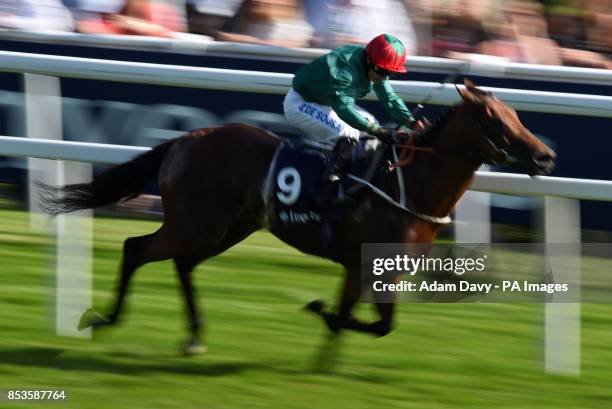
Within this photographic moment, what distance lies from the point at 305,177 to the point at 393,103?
506mm

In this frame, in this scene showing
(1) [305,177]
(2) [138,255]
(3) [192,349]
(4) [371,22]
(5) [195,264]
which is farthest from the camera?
(4) [371,22]

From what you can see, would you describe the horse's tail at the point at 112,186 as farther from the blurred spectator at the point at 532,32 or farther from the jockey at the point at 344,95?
the blurred spectator at the point at 532,32

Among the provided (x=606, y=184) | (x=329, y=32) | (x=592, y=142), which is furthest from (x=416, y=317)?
(x=329, y=32)

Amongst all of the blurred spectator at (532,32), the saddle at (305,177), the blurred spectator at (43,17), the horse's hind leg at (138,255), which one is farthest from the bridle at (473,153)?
the blurred spectator at (43,17)

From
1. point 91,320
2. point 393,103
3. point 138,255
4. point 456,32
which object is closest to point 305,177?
point 393,103

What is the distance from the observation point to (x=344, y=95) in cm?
537

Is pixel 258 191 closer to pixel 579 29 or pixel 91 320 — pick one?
pixel 91 320

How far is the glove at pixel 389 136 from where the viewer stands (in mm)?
5340

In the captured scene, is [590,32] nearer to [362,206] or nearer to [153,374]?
[362,206]

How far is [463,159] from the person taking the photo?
5.29m

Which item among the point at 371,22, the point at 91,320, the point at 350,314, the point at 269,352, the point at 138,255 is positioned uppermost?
the point at 371,22

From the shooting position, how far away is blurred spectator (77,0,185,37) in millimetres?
8977

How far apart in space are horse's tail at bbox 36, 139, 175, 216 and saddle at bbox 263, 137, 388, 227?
1.85 ft

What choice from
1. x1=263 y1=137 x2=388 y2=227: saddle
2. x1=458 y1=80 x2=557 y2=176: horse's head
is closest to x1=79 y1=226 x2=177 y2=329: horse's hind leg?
x1=263 y1=137 x2=388 y2=227: saddle
